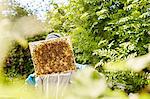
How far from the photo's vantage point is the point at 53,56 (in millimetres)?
2293

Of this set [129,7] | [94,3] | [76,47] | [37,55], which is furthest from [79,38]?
[37,55]

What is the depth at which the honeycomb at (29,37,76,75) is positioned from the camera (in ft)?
7.17

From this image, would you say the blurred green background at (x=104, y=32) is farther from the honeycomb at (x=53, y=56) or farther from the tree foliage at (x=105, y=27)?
the honeycomb at (x=53, y=56)

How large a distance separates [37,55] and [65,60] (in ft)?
1.16

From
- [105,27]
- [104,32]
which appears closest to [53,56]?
A: [105,27]

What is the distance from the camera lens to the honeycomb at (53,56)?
219 cm

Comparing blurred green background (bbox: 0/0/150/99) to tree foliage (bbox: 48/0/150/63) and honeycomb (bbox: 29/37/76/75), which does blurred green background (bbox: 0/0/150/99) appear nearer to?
tree foliage (bbox: 48/0/150/63)

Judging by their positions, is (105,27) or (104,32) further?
(104,32)

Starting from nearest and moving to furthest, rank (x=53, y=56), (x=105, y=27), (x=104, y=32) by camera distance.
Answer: (x=53, y=56) → (x=105, y=27) → (x=104, y=32)

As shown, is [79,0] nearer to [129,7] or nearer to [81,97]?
[129,7]

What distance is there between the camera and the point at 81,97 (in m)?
0.47

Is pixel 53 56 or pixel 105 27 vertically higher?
pixel 105 27

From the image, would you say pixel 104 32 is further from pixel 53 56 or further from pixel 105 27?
pixel 53 56

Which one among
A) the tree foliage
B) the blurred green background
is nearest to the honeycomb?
the blurred green background
